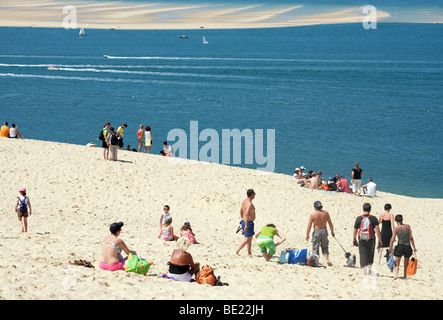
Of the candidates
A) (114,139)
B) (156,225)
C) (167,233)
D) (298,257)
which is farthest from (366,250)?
(114,139)

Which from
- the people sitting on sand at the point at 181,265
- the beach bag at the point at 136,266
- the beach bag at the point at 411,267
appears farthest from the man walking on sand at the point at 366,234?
the beach bag at the point at 136,266

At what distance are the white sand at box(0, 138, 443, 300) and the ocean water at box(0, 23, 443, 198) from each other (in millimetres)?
13593

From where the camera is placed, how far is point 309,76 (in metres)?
79.3

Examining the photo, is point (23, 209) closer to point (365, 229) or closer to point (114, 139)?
point (365, 229)

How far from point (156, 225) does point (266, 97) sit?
4845cm

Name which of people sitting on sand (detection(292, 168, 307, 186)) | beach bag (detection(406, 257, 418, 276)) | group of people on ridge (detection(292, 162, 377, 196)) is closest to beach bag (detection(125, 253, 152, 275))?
beach bag (detection(406, 257, 418, 276))

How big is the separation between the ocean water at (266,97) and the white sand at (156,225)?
13.6 metres

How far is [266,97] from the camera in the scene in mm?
64125

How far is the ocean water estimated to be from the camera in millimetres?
41531

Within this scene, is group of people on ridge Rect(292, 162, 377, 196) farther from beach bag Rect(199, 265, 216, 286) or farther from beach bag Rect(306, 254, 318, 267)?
beach bag Rect(199, 265, 216, 286)

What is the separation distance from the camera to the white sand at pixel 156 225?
10.1m

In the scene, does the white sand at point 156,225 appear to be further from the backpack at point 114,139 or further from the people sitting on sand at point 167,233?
the backpack at point 114,139

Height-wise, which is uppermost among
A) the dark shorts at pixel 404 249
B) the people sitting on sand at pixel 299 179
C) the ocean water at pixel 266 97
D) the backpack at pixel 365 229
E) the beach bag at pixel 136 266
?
the ocean water at pixel 266 97

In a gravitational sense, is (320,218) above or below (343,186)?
below
